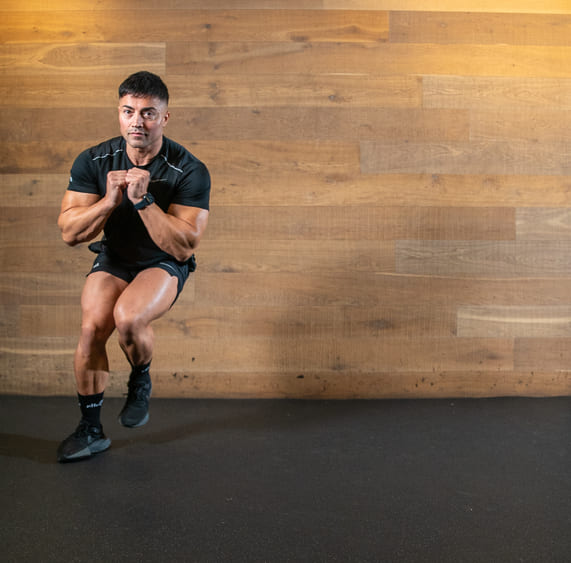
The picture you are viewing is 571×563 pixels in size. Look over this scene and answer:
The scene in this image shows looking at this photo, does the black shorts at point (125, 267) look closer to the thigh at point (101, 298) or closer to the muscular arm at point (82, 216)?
the thigh at point (101, 298)

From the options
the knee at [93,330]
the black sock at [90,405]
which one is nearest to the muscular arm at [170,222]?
the knee at [93,330]

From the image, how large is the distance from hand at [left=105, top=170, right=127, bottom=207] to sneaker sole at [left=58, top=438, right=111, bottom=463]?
3.07ft

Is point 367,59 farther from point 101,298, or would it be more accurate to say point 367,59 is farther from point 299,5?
point 101,298

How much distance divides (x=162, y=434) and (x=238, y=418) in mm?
389

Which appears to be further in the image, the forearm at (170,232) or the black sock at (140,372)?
the black sock at (140,372)

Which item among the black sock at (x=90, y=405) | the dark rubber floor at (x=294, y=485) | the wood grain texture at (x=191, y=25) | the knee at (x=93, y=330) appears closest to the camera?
the dark rubber floor at (x=294, y=485)

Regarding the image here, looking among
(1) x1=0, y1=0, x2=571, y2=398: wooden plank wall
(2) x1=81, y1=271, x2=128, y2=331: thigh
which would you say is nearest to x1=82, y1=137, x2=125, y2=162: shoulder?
(2) x1=81, y1=271, x2=128, y2=331: thigh

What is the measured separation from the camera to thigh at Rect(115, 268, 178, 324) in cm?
207

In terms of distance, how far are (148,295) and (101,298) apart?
0.19 meters

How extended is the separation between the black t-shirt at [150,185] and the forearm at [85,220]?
5.0 inches

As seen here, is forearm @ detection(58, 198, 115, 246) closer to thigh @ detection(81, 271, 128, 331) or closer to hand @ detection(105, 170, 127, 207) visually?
hand @ detection(105, 170, 127, 207)

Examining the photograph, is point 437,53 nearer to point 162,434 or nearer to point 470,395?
point 470,395

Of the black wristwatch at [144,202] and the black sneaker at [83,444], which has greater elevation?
the black wristwatch at [144,202]

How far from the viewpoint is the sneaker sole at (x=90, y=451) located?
2127 mm
